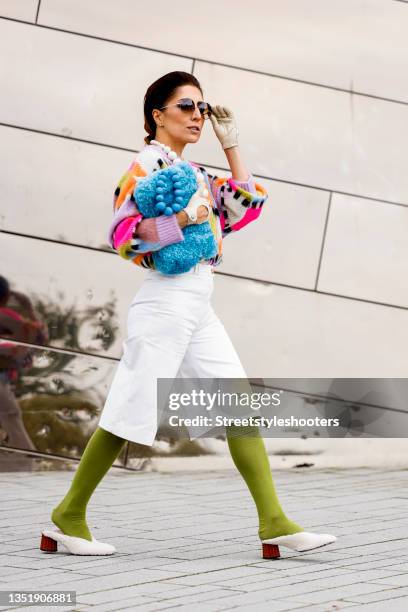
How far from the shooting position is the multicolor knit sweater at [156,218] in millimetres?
4348

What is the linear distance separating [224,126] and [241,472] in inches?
50.3

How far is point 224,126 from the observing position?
456cm

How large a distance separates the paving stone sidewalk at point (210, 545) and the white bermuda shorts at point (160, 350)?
500 mm

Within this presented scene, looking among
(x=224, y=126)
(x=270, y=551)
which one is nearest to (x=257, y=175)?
(x=224, y=126)

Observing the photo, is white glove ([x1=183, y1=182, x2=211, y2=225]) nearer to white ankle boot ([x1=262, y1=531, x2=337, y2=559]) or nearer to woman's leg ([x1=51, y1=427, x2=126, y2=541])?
woman's leg ([x1=51, y1=427, x2=126, y2=541])

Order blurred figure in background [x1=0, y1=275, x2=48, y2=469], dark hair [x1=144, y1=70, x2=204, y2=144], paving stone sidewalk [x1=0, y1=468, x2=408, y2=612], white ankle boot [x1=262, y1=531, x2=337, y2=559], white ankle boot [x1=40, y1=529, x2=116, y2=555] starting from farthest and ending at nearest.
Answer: blurred figure in background [x1=0, y1=275, x2=48, y2=469], dark hair [x1=144, y1=70, x2=204, y2=144], white ankle boot [x1=40, y1=529, x2=116, y2=555], white ankle boot [x1=262, y1=531, x2=337, y2=559], paving stone sidewalk [x1=0, y1=468, x2=408, y2=612]

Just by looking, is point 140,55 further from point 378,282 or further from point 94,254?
point 378,282

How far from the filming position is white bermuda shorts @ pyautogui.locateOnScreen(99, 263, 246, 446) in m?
4.38

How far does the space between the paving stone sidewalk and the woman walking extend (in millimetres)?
146

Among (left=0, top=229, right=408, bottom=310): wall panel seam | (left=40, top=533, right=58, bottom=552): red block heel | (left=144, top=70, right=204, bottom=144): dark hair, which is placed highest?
(left=0, top=229, right=408, bottom=310): wall panel seam

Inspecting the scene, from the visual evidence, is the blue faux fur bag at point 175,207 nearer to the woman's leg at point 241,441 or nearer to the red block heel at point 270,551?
the woman's leg at point 241,441

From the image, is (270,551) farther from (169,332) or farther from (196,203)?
(196,203)

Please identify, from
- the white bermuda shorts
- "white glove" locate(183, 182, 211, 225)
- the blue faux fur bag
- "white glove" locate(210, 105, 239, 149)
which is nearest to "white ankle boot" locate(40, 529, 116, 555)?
the white bermuda shorts

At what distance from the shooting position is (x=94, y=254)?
6586 millimetres
